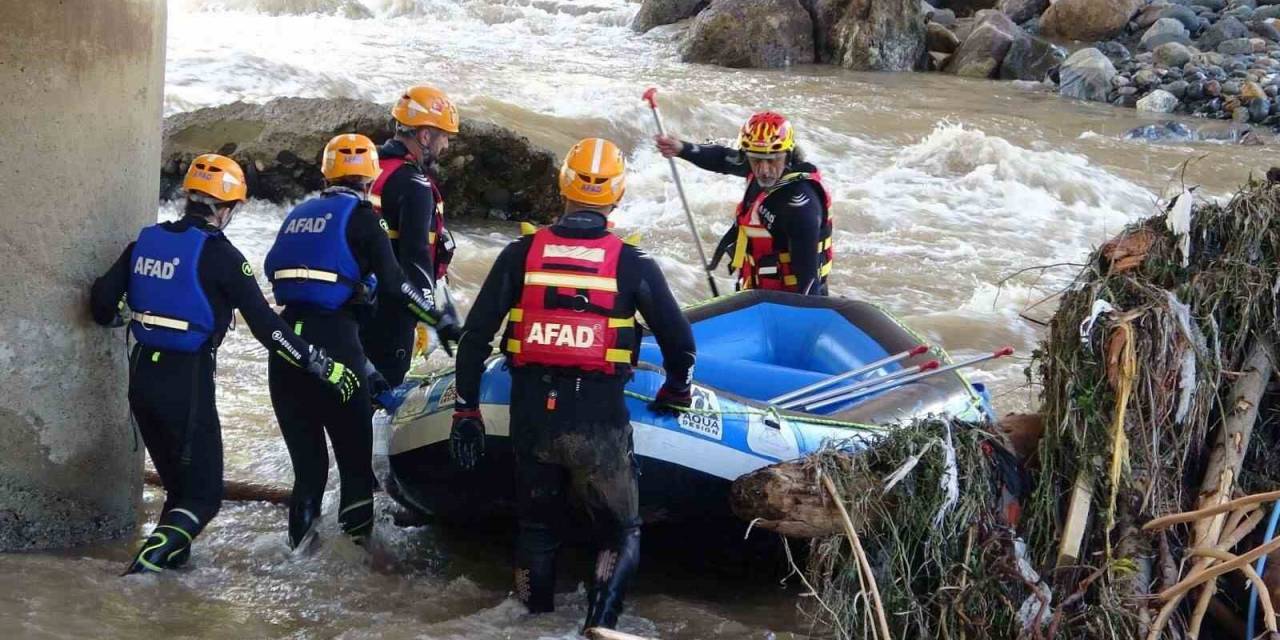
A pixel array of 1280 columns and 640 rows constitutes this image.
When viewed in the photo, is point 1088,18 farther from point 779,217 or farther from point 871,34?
point 779,217

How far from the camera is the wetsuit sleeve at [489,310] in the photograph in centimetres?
430

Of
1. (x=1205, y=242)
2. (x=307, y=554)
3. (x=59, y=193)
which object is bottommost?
(x=307, y=554)

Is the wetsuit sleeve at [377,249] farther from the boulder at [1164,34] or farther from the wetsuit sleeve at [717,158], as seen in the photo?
the boulder at [1164,34]

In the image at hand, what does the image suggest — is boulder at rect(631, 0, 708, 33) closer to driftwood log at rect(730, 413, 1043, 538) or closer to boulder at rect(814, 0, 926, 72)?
boulder at rect(814, 0, 926, 72)

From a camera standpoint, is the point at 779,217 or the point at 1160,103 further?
the point at 1160,103

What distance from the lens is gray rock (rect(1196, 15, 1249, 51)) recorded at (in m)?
21.6

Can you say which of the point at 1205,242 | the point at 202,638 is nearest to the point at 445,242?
the point at 202,638

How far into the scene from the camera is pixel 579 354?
4234mm

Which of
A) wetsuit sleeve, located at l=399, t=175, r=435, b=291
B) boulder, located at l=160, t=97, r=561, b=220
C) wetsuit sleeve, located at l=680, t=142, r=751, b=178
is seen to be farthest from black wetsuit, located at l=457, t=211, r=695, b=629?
boulder, located at l=160, t=97, r=561, b=220

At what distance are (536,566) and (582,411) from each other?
23.0 inches

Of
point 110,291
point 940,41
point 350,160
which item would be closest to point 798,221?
point 350,160

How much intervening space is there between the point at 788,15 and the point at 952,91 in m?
2.96

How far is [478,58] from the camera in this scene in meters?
20.3

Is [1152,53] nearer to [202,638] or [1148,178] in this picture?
[1148,178]
